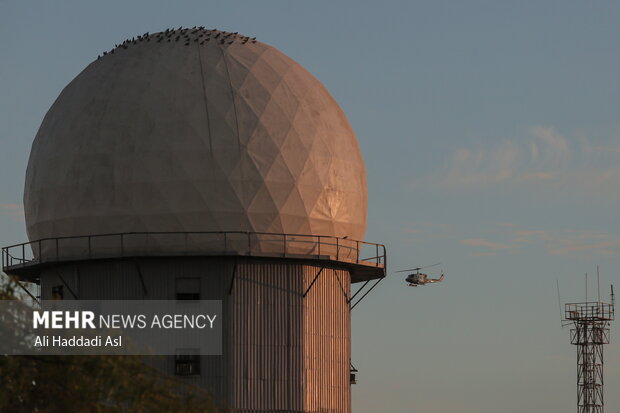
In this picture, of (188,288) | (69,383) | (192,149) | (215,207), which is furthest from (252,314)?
(69,383)

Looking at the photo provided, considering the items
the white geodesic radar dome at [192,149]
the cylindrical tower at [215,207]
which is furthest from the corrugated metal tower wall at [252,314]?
the white geodesic radar dome at [192,149]

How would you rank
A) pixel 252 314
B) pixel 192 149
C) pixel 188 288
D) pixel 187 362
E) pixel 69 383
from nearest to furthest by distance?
pixel 69 383 → pixel 187 362 → pixel 188 288 → pixel 192 149 → pixel 252 314

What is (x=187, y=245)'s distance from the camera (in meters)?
53.3

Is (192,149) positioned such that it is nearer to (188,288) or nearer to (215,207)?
(215,207)

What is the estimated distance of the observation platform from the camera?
53312 mm

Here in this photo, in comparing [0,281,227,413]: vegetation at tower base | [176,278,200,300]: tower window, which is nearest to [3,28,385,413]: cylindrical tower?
[176,278,200,300]: tower window

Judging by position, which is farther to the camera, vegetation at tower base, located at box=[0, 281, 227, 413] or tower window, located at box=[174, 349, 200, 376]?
tower window, located at box=[174, 349, 200, 376]

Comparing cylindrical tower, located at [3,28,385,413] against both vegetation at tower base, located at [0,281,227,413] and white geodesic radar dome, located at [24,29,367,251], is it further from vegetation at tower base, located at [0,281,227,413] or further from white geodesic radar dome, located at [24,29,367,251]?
vegetation at tower base, located at [0,281,227,413]

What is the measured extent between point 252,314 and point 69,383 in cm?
2384

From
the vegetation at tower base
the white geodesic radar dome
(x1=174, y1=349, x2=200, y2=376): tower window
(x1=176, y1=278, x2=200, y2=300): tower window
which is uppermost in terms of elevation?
the white geodesic radar dome

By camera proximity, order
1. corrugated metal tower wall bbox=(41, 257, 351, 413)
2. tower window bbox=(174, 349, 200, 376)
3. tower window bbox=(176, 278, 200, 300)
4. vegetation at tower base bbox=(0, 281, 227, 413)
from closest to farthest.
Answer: vegetation at tower base bbox=(0, 281, 227, 413) < tower window bbox=(174, 349, 200, 376) < corrugated metal tower wall bbox=(41, 257, 351, 413) < tower window bbox=(176, 278, 200, 300)

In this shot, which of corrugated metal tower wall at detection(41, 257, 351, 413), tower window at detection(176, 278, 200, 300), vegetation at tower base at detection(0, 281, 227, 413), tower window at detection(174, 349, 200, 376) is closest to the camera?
vegetation at tower base at detection(0, 281, 227, 413)

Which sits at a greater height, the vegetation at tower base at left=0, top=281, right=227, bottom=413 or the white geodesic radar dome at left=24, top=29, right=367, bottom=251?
the white geodesic radar dome at left=24, top=29, right=367, bottom=251

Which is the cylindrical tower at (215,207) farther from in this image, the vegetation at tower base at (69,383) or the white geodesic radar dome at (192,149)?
the vegetation at tower base at (69,383)
